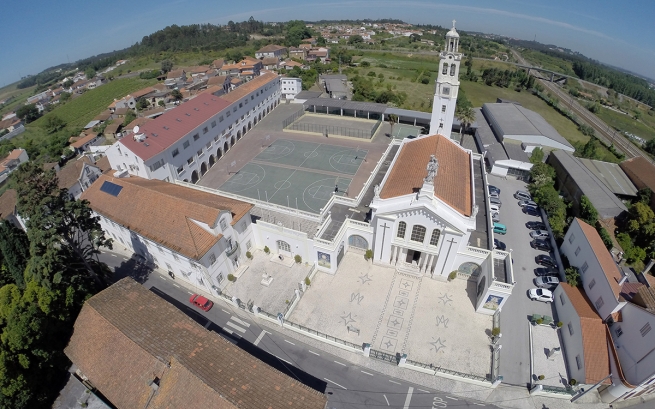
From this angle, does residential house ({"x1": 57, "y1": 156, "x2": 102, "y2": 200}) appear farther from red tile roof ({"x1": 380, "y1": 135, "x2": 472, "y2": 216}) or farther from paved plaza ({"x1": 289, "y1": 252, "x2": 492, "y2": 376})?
red tile roof ({"x1": 380, "y1": 135, "x2": 472, "y2": 216})

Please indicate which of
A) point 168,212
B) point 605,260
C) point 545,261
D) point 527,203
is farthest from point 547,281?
point 168,212

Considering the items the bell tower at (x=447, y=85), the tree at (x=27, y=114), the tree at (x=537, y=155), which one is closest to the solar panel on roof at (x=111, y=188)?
the bell tower at (x=447, y=85)

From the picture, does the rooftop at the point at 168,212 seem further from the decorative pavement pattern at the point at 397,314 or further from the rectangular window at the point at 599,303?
the rectangular window at the point at 599,303

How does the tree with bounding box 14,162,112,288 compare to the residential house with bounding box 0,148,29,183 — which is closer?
the tree with bounding box 14,162,112,288

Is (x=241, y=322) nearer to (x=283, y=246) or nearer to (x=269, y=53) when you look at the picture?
(x=283, y=246)

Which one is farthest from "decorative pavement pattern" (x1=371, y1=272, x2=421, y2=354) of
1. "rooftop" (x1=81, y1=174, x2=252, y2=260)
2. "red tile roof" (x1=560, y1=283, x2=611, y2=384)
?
"rooftop" (x1=81, y1=174, x2=252, y2=260)

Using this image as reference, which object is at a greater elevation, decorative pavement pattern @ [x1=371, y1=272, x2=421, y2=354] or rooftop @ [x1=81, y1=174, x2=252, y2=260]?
rooftop @ [x1=81, y1=174, x2=252, y2=260]
